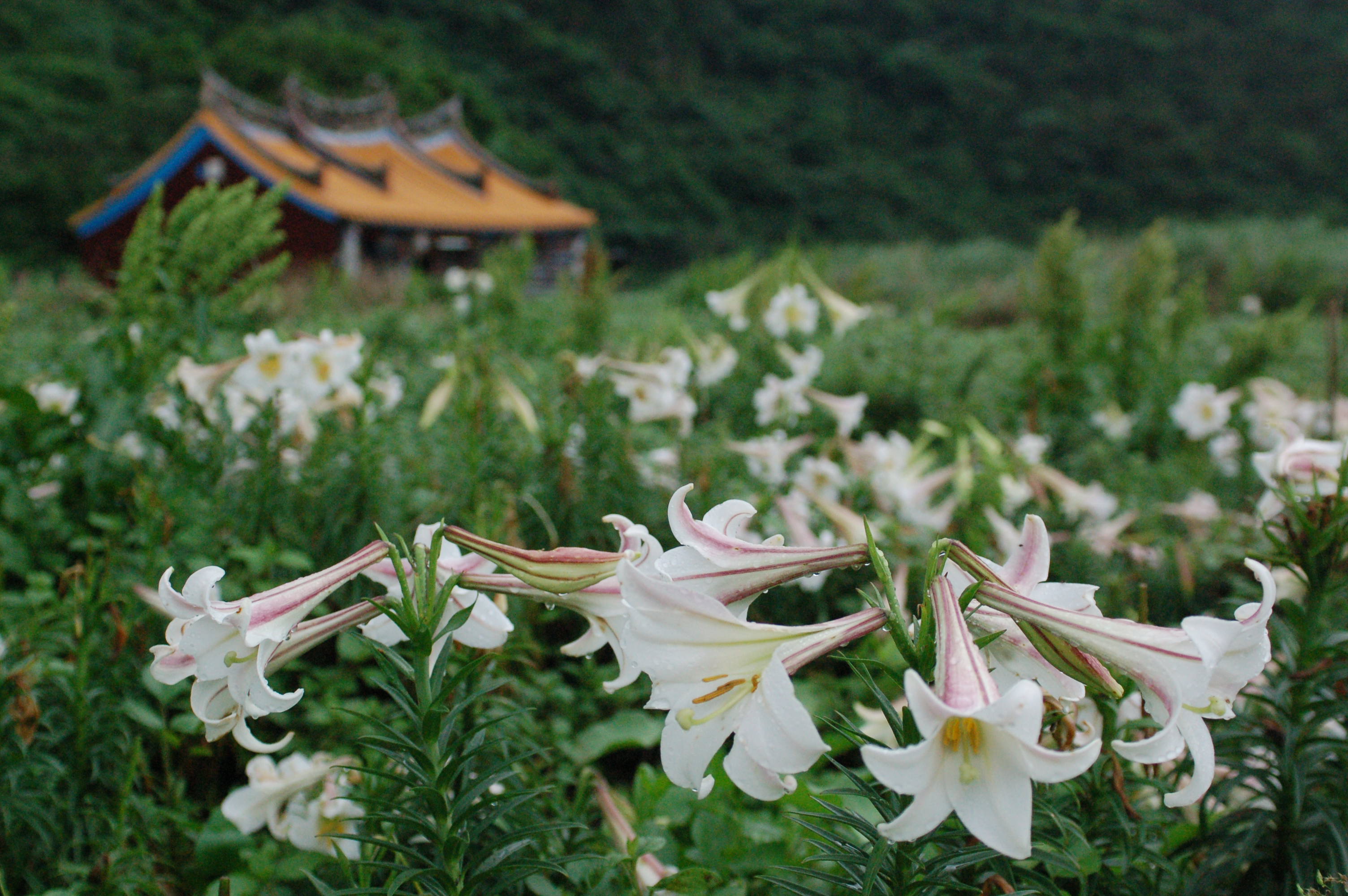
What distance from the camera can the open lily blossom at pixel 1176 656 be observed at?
539mm

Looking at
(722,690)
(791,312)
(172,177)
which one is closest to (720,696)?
(722,690)

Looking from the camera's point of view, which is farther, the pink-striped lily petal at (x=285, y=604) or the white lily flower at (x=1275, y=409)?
the white lily flower at (x=1275, y=409)

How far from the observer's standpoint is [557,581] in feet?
2.15

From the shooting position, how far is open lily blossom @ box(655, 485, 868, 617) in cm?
61

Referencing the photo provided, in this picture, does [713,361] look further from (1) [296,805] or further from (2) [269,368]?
(1) [296,805]

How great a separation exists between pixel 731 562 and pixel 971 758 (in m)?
0.19

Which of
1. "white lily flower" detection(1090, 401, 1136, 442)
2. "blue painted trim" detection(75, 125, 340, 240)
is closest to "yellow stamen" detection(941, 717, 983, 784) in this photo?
"white lily flower" detection(1090, 401, 1136, 442)

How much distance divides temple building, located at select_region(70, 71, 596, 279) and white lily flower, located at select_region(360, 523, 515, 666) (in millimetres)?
9559

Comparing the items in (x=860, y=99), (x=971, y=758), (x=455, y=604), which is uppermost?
(x=971, y=758)

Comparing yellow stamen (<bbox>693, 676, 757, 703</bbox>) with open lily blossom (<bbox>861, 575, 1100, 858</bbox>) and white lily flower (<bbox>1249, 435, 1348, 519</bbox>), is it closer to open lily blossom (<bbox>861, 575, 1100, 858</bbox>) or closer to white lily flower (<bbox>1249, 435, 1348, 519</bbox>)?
open lily blossom (<bbox>861, 575, 1100, 858</bbox>)

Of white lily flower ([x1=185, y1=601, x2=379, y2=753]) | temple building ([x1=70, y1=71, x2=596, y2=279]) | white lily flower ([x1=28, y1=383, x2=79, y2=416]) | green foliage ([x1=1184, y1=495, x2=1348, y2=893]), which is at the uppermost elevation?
white lily flower ([x1=185, y1=601, x2=379, y2=753])

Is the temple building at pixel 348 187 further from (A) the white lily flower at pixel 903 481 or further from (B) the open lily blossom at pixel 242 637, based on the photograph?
(B) the open lily blossom at pixel 242 637

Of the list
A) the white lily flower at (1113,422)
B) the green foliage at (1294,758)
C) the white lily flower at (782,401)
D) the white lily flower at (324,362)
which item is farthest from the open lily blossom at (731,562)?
the white lily flower at (1113,422)

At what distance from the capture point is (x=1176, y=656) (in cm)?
55
